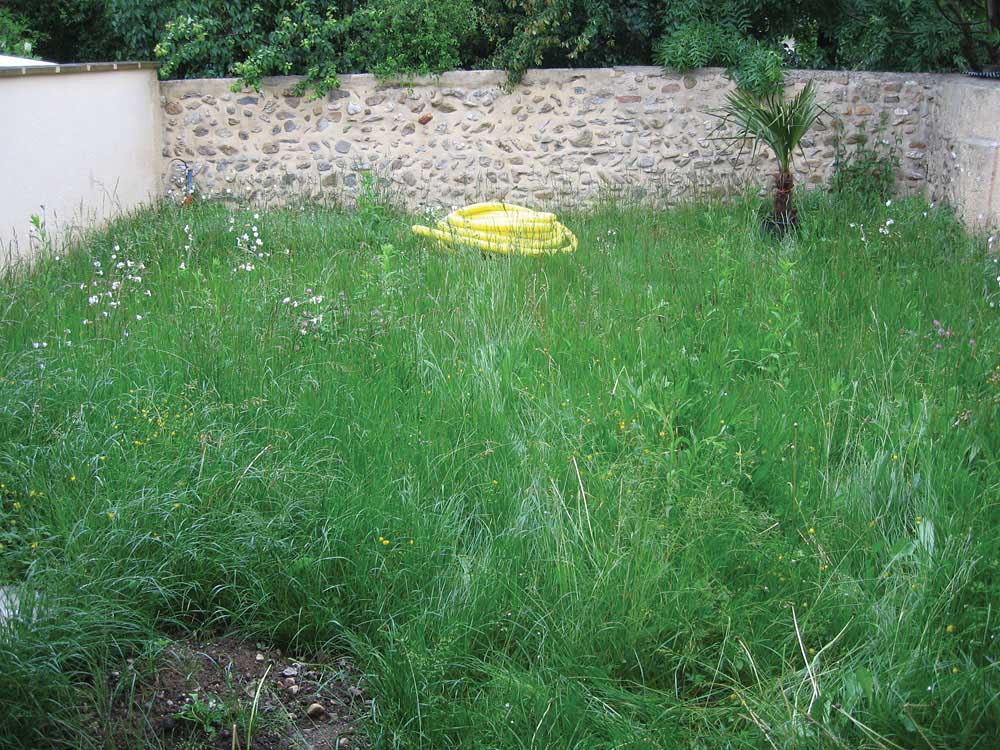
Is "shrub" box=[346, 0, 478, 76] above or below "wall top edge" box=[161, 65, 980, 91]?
above

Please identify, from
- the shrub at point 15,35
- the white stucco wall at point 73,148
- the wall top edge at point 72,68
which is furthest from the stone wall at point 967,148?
the shrub at point 15,35

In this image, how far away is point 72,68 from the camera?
8227 mm

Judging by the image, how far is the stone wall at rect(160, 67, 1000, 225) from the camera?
9984 mm

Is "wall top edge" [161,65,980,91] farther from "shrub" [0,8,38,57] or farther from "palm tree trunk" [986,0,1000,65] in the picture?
"shrub" [0,8,38,57]

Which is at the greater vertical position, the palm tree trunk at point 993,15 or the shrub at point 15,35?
the palm tree trunk at point 993,15

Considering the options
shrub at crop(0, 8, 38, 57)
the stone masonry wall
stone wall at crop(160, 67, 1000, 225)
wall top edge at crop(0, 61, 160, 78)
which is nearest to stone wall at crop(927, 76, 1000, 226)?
stone wall at crop(160, 67, 1000, 225)

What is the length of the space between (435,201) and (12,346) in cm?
629

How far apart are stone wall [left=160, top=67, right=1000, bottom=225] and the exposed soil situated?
25.2 feet

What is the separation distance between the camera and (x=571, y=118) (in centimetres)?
1020

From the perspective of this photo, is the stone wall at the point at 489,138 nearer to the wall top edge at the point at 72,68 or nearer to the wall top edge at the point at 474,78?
the wall top edge at the point at 474,78

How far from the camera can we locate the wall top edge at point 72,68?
7.20 m

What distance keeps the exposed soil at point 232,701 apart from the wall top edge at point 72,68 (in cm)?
582

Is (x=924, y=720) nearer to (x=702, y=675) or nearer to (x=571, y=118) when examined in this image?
(x=702, y=675)

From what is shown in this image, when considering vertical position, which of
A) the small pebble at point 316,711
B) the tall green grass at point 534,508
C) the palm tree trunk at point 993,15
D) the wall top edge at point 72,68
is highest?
the palm tree trunk at point 993,15
